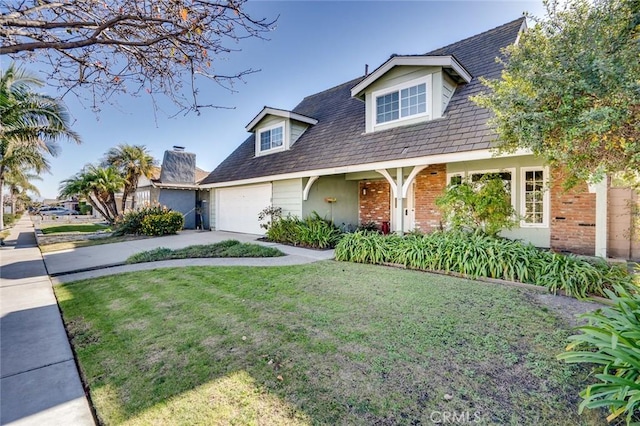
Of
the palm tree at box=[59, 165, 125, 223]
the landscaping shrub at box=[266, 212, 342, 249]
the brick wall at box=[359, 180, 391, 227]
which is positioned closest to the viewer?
the landscaping shrub at box=[266, 212, 342, 249]

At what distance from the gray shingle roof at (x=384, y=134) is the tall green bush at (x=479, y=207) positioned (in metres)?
1.00

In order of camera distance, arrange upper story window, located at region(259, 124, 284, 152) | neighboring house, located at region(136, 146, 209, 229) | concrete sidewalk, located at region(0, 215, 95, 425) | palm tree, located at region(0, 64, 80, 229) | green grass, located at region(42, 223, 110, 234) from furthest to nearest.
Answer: green grass, located at region(42, 223, 110, 234) → neighboring house, located at region(136, 146, 209, 229) → upper story window, located at region(259, 124, 284, 152) → palm tree, located at region(0, 64, 80, 229) → concrete sidewalk, located at region(0, 215, 95, 425)

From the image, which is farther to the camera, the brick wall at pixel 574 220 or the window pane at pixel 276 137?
the window pane at pixel 276 137

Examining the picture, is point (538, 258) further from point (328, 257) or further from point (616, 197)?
point (328, 257)

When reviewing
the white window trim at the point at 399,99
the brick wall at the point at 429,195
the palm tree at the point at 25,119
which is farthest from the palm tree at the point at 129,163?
the brick wall at the point at 429,195

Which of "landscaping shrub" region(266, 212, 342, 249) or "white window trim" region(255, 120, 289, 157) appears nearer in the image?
"landscaping shrub" region(266, 212, 342, 249)

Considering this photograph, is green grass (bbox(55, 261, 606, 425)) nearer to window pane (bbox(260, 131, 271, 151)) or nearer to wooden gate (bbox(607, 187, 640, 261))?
wooden gate (bbox(607, 187, 640, 261))

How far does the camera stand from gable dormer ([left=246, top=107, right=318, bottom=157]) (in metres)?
12.8

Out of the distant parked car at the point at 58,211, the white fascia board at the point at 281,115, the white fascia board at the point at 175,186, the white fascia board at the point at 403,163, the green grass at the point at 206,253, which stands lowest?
the green grass at the point at 206,253

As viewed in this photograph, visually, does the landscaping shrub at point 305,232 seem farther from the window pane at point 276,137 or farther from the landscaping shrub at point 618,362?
the landscaping shrub at point 618,362

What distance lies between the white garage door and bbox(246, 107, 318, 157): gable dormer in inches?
75.2

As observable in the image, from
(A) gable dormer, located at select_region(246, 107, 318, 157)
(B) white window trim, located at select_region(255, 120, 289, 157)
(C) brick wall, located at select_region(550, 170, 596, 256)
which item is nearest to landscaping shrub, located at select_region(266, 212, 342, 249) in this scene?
(B) white window trim, located at select_region(255, 120, 289, 157)

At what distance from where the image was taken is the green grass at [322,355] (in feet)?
7.51

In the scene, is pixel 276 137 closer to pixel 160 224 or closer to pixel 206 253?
pixel 206 253
